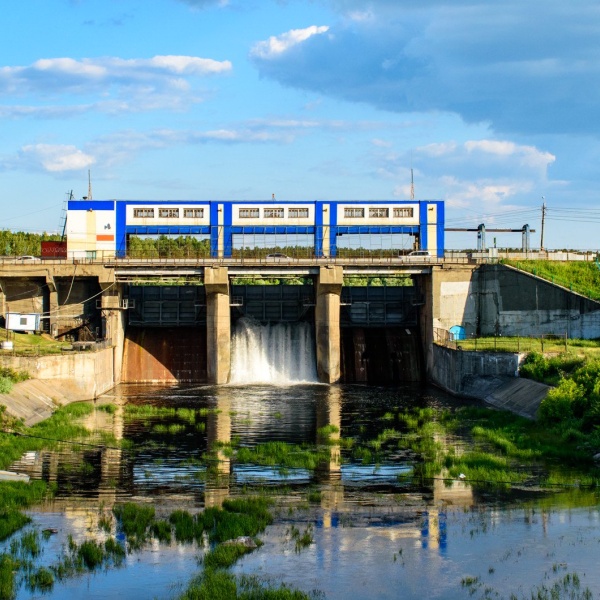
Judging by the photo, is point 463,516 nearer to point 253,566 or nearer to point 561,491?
point 561,491

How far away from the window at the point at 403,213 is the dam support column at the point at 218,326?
1614 cm

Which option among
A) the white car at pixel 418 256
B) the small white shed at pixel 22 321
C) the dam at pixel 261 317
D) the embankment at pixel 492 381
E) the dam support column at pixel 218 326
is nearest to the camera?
the embankment at pixel 492 381

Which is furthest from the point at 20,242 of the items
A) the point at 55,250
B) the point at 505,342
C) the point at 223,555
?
the point at 223,555

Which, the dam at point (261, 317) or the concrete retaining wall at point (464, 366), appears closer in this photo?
the concrete retaining wall at point (464, 366)

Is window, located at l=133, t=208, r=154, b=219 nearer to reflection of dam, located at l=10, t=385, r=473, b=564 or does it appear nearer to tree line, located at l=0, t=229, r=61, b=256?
reflection of dam, located at l=10, t=385, r=473, b=564

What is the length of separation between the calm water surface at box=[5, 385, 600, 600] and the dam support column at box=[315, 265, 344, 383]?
23.4 meters

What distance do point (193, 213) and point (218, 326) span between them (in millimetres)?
11620

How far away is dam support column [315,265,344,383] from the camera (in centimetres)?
7619

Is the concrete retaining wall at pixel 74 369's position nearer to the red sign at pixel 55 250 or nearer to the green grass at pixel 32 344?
the green grass at pixel 32 344

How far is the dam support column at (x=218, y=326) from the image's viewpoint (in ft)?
249

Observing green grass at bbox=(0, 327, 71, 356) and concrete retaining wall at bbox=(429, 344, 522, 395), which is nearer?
concrete retaining wall at bbox=(429, 344, 522, 395)

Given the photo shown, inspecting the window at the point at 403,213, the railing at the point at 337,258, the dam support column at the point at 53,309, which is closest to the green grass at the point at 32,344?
the dam support column at the point at 53,309

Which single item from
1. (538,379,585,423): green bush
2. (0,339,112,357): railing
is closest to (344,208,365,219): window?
(0,339,112,357): railing

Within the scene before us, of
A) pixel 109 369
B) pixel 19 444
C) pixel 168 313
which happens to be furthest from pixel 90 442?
pixel 168 313
